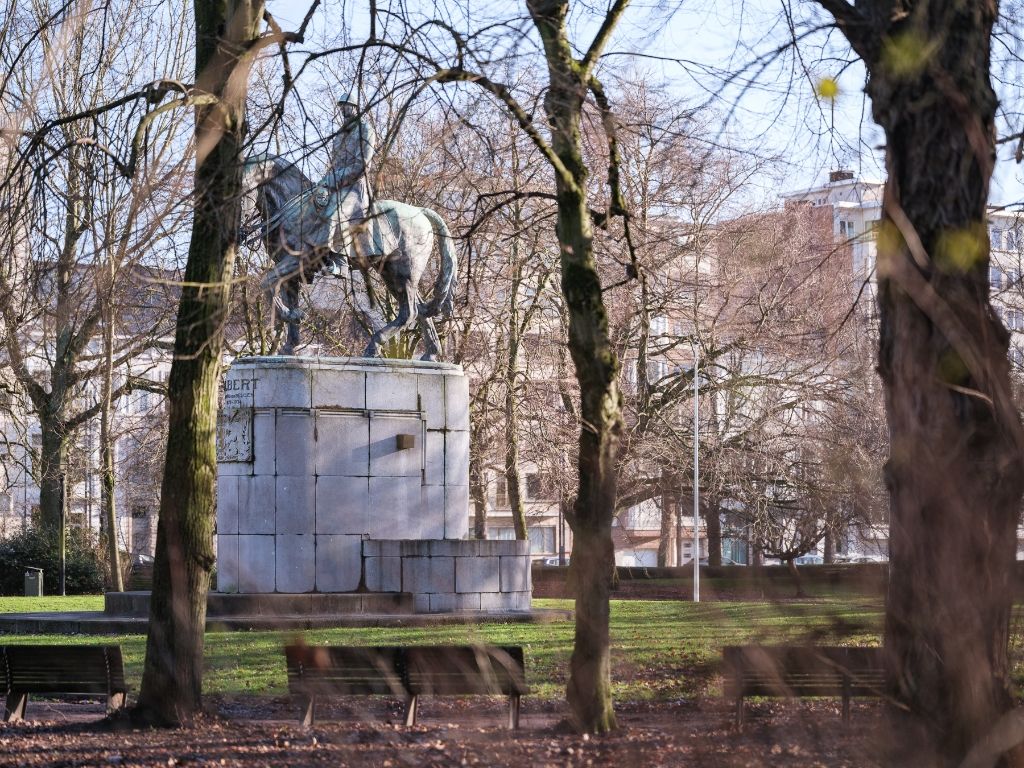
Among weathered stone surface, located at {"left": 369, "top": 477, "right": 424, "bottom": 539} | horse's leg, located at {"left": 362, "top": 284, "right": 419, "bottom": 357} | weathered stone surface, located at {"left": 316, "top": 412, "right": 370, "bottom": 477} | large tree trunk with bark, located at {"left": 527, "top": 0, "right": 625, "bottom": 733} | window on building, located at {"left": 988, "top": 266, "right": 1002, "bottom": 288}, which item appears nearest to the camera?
window on building, located at {"left": 988, "top": 266, "right": 1002, "bottom": 288}

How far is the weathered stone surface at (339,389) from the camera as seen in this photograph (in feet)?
62.9

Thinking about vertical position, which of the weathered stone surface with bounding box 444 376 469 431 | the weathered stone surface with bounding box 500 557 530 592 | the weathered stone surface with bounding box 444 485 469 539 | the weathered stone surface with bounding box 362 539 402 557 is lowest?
the weathered stone surface with bounding box 500 557 530 592

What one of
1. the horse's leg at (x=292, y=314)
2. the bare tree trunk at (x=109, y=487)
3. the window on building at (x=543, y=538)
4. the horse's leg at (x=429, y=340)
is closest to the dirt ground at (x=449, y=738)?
the horse's leg at (x=292, y=314)

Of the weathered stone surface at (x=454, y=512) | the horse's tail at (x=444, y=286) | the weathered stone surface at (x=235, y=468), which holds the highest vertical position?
the horse's tail at (x=444, y=286)

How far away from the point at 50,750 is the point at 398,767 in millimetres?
2434

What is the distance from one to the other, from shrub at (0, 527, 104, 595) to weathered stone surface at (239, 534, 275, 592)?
1655 cm

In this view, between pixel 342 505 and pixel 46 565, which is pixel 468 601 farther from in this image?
pixel 46 565

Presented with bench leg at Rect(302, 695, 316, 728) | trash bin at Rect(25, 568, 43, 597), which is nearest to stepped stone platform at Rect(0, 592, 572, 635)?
bench leg at Rect(302, 695, 316, 728)

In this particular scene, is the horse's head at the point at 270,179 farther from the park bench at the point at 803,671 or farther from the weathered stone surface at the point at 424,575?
the weathered stone surface at the point at 424,575

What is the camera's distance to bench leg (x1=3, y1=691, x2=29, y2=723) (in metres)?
11.9

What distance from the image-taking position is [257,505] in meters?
19.0

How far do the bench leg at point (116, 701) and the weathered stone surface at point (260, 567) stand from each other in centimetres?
717

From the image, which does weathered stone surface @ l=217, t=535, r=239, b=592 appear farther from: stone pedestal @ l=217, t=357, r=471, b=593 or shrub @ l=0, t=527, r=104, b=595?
shrub @ l=0, t=527, r=104, b=595

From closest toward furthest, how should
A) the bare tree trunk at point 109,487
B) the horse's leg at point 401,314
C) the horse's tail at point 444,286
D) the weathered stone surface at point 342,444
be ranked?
the weathered stone surface at point 342,444 → the horse's leg at point 401,314 → the horse's tail at point 444,286 → the bare tree trunk at point 109,487
